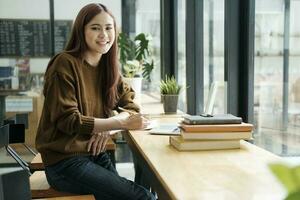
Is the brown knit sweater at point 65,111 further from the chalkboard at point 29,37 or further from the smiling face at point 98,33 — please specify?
the chalkboard at point 29,37

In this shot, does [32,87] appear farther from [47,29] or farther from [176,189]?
[176,189]

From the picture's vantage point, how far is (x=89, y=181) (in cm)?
179

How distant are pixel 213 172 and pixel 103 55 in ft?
3.46

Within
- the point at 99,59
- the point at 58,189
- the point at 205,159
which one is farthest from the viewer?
the point at 99,59

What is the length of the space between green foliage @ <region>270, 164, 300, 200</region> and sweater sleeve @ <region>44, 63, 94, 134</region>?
146 cm

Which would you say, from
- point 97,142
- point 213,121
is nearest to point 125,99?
point 97,142

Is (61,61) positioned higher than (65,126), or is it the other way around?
(61,61)

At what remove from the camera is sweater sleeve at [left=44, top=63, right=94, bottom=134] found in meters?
1.76

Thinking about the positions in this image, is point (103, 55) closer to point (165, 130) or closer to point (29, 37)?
point (165, 130)

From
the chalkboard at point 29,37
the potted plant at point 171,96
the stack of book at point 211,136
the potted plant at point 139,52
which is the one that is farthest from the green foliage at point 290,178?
the chalkboard at point 29,37

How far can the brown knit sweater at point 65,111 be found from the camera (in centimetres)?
177

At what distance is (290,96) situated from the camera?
1967mm

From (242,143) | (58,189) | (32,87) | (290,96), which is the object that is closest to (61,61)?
(58,189)

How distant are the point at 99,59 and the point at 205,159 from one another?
2.88ft
